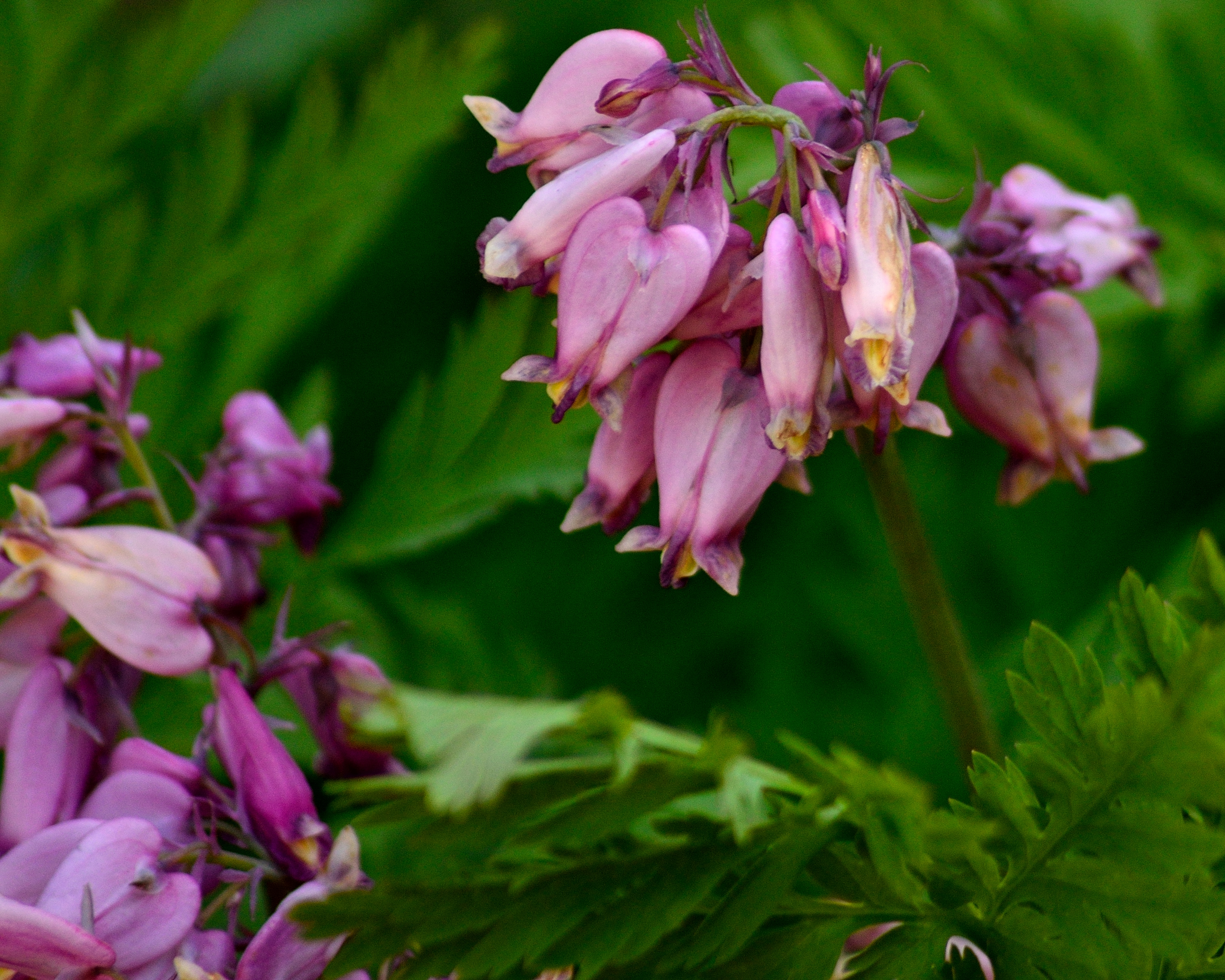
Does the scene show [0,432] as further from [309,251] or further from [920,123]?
[920,123]

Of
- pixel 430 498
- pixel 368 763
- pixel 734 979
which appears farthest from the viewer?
pixel 430 498

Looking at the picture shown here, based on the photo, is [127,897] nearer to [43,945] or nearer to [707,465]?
[43,945]

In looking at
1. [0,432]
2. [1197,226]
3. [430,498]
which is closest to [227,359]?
[430,498]

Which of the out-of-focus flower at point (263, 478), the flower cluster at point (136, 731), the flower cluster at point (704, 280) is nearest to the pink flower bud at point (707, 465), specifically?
the flower cluster at point (704, 280)

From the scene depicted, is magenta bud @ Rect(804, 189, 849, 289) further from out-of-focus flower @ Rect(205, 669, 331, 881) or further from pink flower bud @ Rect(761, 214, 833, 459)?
out-of-focus flower @ Rect(205, 669, 331, 881)

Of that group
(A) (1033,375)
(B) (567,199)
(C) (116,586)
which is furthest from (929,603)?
(C) (116,586)
